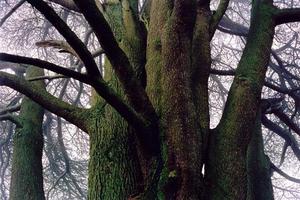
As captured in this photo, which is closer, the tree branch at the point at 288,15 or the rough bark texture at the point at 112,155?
the rough bark texture at the point at 112,155

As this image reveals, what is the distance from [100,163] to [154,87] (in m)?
0.65

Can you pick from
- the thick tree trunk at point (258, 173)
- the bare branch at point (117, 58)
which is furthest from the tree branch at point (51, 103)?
the thick tree trunk at point (258, 173)

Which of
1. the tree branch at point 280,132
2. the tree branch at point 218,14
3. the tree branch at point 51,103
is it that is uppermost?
the tree branch at point 218,14

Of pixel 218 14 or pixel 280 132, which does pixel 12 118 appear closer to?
pixel 218 14

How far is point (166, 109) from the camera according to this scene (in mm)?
2727

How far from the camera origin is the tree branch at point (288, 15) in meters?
3.07

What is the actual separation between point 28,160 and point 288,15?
10.3 ft

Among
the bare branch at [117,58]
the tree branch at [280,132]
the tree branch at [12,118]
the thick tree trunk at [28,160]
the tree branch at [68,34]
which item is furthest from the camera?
the tree branch at [280,132]

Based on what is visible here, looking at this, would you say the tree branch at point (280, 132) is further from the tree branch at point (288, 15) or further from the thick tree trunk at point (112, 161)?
the thick tree trunk at point (112, 161)

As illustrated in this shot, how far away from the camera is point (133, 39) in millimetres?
3545

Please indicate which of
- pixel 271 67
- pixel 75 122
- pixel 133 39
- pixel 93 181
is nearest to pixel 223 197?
pixel 93 181

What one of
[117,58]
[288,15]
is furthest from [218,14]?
[117,58]

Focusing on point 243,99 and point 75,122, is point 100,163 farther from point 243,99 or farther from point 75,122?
point 243,99

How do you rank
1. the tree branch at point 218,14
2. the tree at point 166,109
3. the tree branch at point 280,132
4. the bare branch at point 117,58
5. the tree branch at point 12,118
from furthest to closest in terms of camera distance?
the tree branch at point 280,132 → the tree branch at point 12,118 → the tree branch at point 218,14 → the tree at point 166,109 → the bare branch at point 117,58
